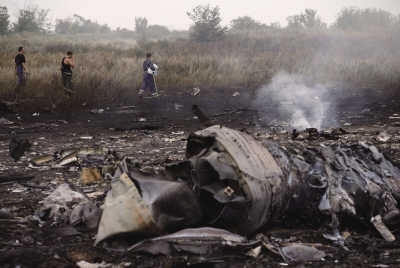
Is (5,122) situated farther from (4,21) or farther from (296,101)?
(4,21)

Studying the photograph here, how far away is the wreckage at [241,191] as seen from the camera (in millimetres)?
2668

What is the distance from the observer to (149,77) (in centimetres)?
1196

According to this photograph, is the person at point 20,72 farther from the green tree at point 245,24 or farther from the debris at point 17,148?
the green tree at point 245,24

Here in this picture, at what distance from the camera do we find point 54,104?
34.8ft

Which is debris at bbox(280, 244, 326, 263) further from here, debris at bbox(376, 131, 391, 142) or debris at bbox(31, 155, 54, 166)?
debris at bbox(376, 131, 391, 142)

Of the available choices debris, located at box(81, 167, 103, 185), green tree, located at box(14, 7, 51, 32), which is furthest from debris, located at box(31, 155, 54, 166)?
green tree, located at box(14, 7, 51, 32)

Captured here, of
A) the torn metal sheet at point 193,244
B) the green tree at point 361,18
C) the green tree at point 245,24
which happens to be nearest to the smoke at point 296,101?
the torn metal sheet at point 193,244

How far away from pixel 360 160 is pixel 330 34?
21015 mm

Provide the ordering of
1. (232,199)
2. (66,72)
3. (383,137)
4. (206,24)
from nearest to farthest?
(232,199), (383,137), (66,72), (206,24)

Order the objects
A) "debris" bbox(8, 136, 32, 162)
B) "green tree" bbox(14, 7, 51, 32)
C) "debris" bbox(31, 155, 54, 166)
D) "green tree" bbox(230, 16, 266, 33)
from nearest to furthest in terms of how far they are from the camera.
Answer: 1. "debris" bbox(31, 155, 54, 166)
2. "debris" bbox(8, 136, 32, 162)
3. "green tree" bbox(14, 7, 51, 32)
4. "green tree" bbox(230, 16, 266, 33)

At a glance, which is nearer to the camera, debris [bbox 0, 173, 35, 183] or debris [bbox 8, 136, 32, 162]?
debris [bbox 0, 173, 35, 183]

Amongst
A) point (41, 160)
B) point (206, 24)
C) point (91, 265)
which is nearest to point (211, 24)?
point (206, 24)

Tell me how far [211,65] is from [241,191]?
40.5 ft

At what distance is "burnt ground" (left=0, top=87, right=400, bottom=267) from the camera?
268 centimetres
